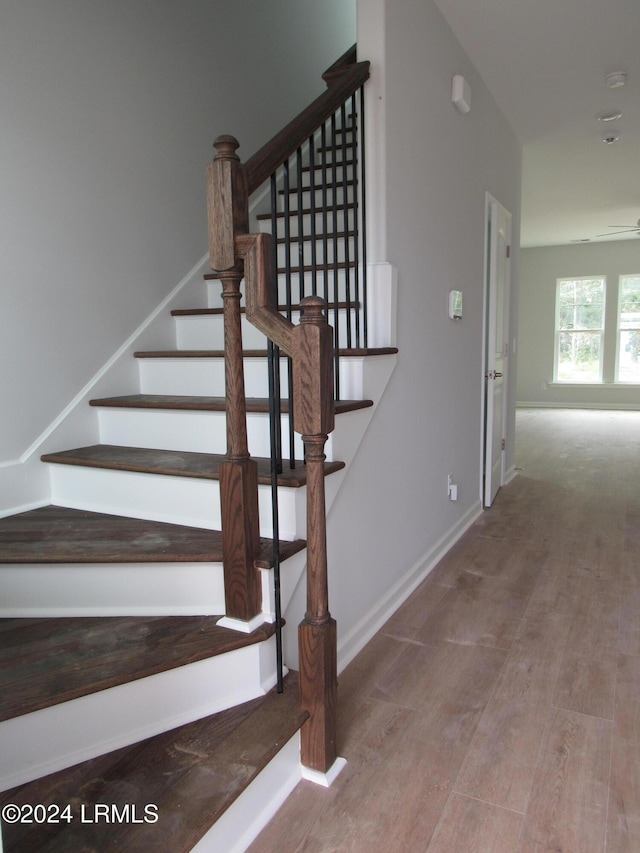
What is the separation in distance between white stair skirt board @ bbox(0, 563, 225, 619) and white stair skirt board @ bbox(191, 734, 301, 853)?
0.43 meters

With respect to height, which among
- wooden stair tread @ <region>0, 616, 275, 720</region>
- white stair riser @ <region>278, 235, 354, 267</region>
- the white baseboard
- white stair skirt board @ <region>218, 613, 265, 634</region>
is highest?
white stair riser @ <region>278, 235, 354, 267</region>

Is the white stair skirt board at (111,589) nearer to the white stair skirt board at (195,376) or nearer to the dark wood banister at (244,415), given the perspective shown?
the dark wood banister at (244,415)

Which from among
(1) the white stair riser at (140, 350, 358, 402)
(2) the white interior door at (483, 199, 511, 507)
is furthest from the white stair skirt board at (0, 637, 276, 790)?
(2) the white interior door at (483, 199, 511, 507)

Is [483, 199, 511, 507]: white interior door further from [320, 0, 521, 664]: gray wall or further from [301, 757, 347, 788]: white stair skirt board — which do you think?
[301, 757, 347, 788]: white stair skirt board

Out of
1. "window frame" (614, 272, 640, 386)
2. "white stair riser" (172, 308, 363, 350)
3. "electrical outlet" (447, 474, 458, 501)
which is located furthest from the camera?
"window frame" (614, 272, 640, 386)

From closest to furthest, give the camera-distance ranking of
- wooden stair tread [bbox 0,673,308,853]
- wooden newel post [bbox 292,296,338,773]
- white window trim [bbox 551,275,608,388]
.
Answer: wooden stair tread [bbox 0,673,308,853] → wooden newel post [bbox 292,296,338,773] → white window trim [bbox 551,275,608,388]

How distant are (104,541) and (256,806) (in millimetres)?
855

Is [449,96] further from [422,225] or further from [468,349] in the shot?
[468,349]

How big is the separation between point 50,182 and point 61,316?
→ 0.50 m

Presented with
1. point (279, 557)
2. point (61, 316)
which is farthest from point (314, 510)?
point (61, 316)

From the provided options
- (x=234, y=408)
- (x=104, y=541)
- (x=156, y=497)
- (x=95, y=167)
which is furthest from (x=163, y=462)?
(x=95, y=167)

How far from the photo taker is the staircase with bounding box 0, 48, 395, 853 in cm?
126

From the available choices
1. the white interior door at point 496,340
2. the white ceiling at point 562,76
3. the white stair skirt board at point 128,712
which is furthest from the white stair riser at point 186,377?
the white interior door at point 496,340

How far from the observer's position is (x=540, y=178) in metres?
5.88
